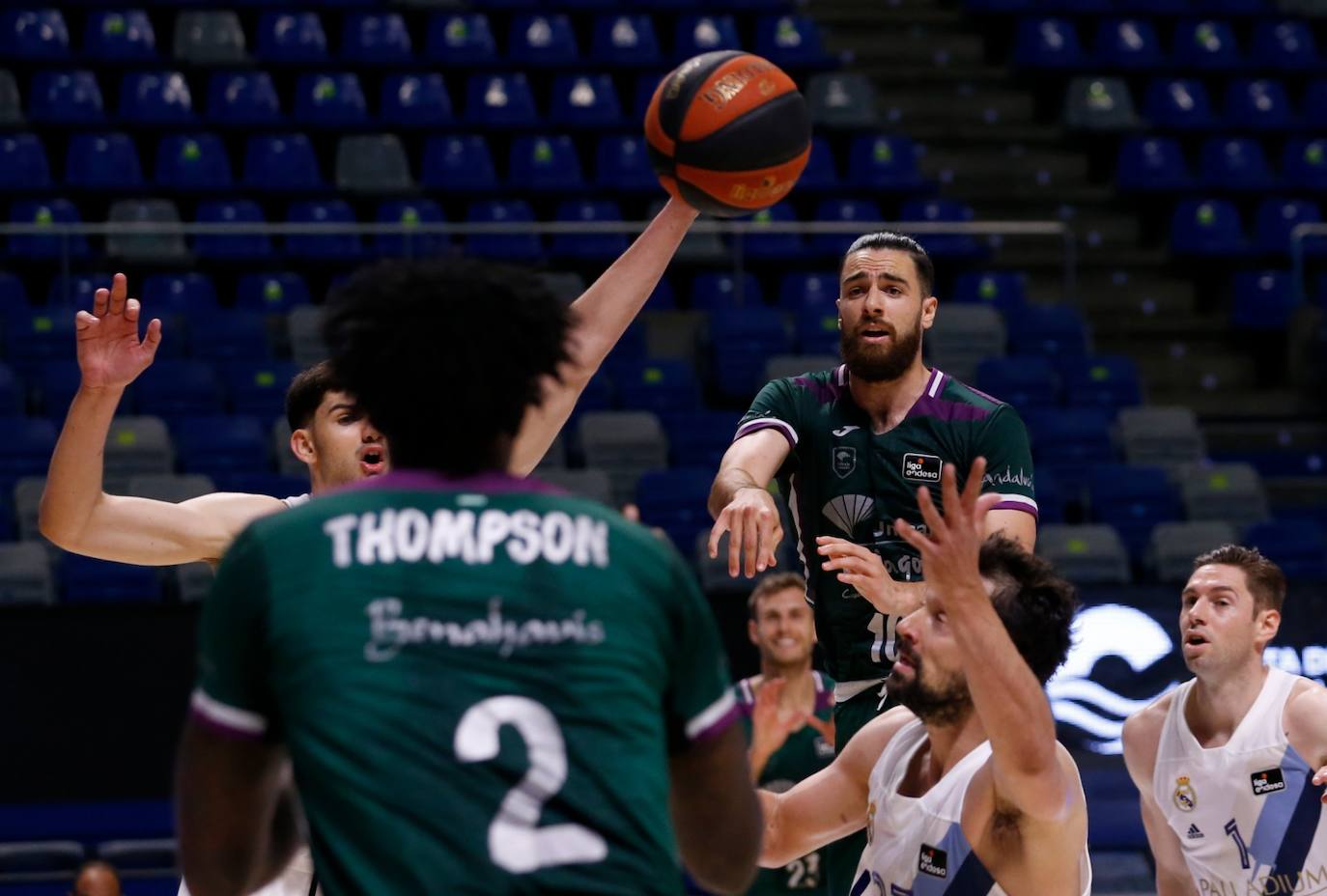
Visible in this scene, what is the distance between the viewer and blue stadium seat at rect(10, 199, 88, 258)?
12.8m

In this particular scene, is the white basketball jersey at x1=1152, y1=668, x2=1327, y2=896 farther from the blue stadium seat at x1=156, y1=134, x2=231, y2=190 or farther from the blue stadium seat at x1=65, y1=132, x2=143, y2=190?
the blue stadium seat at x1=65, y1=132, x2=143, y2=190

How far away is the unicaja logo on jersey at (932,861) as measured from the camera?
423 centimetres

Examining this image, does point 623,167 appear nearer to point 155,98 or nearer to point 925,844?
point 155,98

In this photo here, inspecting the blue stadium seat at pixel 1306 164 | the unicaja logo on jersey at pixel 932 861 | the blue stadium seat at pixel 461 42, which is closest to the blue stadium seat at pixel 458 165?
the blue stadium seat at pixel 461 42

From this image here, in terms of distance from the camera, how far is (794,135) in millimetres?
4762

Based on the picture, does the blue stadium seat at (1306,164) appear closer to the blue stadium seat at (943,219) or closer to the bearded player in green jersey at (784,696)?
the blue stadium seat at (943,219)

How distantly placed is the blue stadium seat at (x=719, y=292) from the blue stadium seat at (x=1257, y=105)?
505 centimetres

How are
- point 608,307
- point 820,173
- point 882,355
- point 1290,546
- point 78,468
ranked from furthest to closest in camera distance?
point 820,173
point 1290,546
point 882,355
point 78,468
point 608,307

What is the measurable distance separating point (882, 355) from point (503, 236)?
317 inches

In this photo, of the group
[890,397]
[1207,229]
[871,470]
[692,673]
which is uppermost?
[1207,229]

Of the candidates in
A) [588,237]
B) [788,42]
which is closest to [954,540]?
[588,237]

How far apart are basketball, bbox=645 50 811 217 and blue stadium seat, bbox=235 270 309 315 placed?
8.45 meters

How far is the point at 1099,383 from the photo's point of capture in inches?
516

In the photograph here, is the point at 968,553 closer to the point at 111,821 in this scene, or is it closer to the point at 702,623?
the point at 702,623
